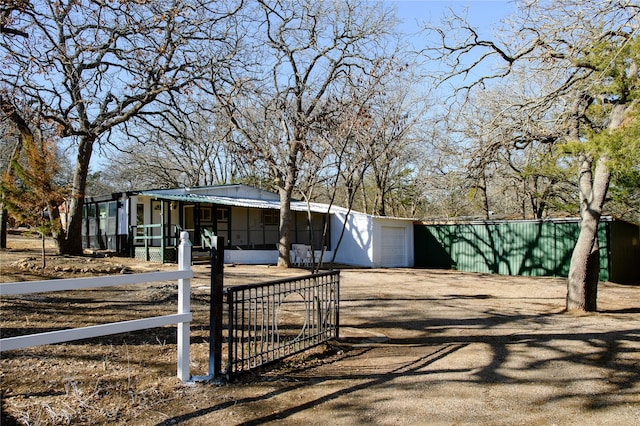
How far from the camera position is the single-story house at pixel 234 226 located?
2025 cm

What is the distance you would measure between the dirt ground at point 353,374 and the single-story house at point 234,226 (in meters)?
12.0

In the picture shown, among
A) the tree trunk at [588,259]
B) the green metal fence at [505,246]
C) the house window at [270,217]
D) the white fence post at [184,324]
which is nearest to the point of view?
the white fence post at [184,324]

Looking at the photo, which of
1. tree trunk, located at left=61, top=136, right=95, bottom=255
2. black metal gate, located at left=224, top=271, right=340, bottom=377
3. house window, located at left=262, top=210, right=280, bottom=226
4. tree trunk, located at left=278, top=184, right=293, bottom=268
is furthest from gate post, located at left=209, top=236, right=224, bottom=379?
house window, located at left=262, top=210, right=280, bottom=226

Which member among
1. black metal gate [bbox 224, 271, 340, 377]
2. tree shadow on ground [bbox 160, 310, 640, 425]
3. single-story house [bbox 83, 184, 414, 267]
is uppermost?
single-story house [bbox 83, 184, 414, 267]

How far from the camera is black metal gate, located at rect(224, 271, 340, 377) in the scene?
4582 mm

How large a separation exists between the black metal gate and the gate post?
3.6 inches

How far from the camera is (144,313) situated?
7266mm

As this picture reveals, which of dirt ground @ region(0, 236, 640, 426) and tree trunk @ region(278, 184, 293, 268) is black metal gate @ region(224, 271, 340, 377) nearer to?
dirt ground @ region(0, 236, 640, 426)

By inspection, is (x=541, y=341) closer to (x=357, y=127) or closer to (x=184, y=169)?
(x=357, y=127)

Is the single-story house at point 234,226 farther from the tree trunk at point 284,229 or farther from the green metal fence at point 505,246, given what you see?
the tree trunk at point 284,229

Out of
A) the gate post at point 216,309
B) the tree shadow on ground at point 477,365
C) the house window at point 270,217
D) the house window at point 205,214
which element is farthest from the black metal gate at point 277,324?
the house window at point 270,217

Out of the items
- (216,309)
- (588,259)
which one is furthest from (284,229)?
(216,309)

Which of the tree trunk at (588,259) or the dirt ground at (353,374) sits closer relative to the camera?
the dirt ground at (353,374)

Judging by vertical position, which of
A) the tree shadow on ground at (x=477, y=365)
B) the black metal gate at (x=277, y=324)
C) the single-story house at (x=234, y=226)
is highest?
the single-story house at (x=234, y=226)
